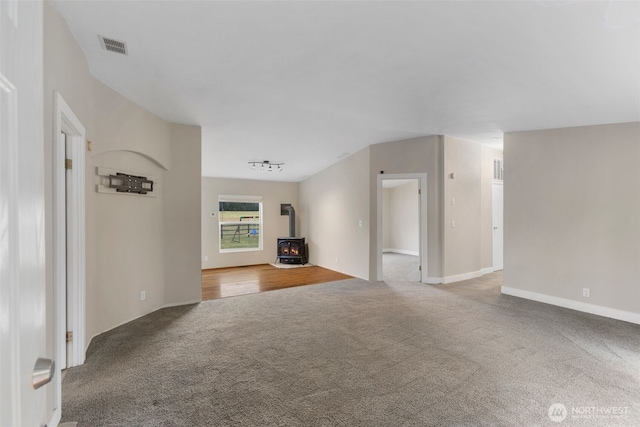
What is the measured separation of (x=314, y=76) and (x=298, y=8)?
0.99 meters

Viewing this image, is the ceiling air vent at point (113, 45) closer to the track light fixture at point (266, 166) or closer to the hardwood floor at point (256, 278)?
the hardwood floor at point (256, 278)

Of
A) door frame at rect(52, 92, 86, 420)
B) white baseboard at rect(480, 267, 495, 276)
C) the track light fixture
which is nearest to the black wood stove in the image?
the track light fixture

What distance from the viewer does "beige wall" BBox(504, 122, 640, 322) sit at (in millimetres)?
3621

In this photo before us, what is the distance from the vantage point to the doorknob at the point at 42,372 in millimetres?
590

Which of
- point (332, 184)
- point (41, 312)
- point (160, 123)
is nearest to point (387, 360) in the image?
point (41, 312)

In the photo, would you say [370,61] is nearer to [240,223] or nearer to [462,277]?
[462,277]

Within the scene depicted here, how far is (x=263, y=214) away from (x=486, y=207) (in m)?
5.46

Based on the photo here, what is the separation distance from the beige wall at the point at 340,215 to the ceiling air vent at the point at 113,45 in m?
4.26

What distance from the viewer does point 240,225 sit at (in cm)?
802

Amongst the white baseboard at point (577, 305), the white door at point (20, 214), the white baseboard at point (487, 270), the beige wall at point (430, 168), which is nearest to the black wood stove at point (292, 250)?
the beige wall at point (430, 168)

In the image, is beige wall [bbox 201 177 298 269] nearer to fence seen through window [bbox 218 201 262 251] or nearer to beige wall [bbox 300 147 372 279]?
fence seen through window [bbox 218 201 262 251]

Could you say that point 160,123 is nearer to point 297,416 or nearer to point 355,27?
point 355,27

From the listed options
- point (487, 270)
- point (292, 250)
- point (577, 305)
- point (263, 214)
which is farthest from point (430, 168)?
point (263, 214)

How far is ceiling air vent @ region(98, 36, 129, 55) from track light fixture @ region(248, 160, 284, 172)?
4.01m
